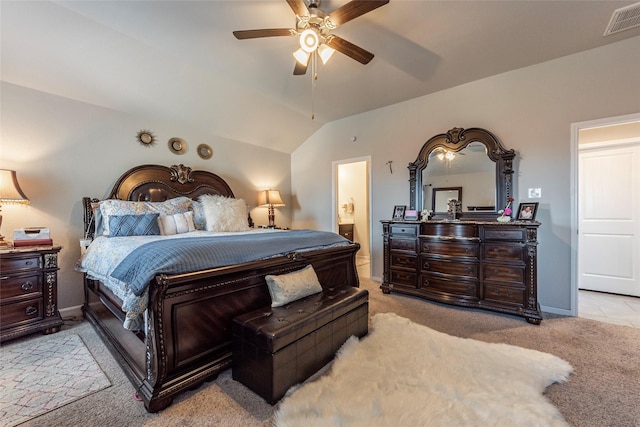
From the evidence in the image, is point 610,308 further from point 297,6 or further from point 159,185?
point 159,185

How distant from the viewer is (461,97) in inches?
139

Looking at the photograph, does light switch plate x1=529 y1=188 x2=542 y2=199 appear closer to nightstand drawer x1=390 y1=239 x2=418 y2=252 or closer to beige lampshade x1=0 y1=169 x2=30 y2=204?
nightstand drawer x1=390 y1=239 x2=418 y2=252

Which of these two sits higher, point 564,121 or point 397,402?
point 564,121

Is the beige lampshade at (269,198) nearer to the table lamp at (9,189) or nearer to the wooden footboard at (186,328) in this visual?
the wooden footboard at (186,328)

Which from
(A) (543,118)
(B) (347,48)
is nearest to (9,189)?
(B) (347,48)

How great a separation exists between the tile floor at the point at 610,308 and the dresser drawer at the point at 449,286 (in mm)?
1145

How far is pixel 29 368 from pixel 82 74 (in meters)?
2.83

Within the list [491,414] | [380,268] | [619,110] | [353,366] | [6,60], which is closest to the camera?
[491,414]

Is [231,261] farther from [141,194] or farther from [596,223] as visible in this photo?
[596,223]

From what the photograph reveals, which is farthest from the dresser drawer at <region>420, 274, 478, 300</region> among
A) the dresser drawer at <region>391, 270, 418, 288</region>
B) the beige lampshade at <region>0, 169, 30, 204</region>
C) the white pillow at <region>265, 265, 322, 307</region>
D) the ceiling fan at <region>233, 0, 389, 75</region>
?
the beige lampshade at <region>0, 169, 30, 204</region>

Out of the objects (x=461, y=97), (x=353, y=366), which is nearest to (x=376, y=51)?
(x=461, y=97)

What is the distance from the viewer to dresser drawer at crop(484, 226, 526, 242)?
2807 millimetres

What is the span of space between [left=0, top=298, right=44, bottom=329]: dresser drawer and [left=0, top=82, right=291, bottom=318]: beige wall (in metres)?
0.52

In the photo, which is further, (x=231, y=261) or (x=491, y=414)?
(x=231, y=261)
